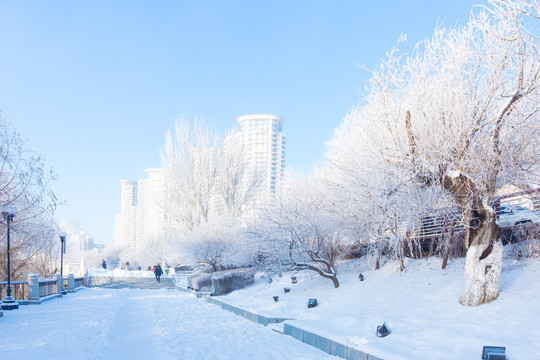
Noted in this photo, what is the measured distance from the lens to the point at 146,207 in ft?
375

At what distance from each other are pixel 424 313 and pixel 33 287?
1337 centimetres

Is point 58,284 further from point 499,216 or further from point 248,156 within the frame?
point 248,156

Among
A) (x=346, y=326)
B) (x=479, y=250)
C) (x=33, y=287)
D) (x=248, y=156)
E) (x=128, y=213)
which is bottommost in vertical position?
(x=33, y=287)

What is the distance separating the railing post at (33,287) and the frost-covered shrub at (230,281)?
7074mm

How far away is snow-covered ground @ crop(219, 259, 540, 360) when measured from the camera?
5684mm

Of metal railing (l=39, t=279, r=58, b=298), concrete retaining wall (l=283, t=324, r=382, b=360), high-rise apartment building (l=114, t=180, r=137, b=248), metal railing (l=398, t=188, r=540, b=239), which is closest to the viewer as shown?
concrete retaining wall (l=283, t=324, r=382, b=360)

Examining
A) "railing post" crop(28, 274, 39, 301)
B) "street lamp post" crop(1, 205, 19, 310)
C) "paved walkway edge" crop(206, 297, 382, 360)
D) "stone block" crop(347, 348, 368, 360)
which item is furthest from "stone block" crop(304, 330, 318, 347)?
"railing post" crop(28, 274, 39, 301)

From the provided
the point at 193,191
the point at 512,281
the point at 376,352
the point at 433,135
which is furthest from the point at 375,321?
the point at 193,191

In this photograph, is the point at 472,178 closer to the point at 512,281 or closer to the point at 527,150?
the point at 527,150

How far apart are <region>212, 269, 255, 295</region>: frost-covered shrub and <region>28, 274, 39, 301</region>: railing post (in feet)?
Answer: 23.2

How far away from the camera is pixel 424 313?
25.1ft

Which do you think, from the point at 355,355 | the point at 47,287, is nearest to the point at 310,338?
the point at 355,355

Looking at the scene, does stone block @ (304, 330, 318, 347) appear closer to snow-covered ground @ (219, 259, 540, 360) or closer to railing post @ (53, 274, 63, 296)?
snow-covered ground @ (219, 259, 540, 360)

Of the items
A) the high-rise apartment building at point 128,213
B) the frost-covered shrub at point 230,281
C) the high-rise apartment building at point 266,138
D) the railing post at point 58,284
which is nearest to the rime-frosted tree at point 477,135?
the frost-covered shrub at point 230,281
